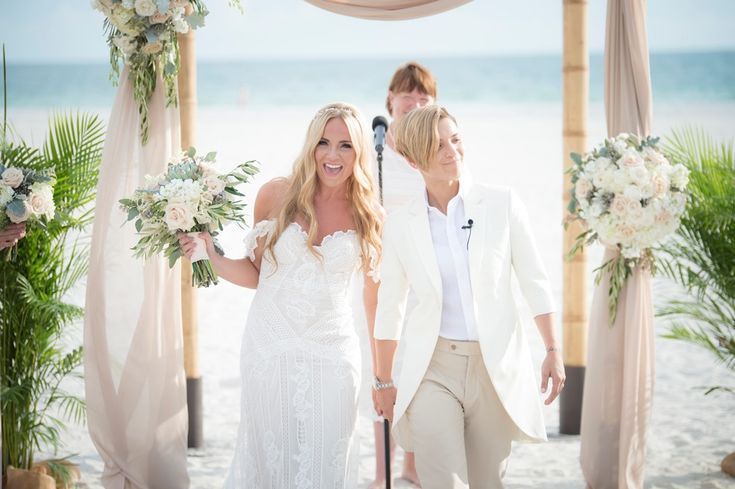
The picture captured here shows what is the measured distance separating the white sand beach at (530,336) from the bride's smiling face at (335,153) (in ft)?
4.47

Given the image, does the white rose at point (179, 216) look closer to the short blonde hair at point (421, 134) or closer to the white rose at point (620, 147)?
the short blonde hair at point (421, 134)

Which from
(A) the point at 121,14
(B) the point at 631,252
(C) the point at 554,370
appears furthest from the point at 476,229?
(A) the point at 121,14

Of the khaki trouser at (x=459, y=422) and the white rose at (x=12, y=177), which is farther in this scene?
the white rose at (x=12, y=177)

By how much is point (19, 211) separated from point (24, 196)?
98mm

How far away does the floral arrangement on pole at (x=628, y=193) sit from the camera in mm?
4023

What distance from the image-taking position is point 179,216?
3.76 m

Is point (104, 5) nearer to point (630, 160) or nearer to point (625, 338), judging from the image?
point (630, 160)

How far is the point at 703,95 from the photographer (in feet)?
102

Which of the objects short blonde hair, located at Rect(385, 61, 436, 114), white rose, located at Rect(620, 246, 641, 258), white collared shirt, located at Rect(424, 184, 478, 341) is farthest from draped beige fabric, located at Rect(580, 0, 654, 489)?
white collared shirt, located at Rect(424, 184, 478, 341)

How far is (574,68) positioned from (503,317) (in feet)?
9.59

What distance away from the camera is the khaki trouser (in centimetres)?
341

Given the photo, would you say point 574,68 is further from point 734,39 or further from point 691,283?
point 734,39

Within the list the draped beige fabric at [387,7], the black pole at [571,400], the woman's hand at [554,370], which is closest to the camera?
the woman's hand at [554,370]

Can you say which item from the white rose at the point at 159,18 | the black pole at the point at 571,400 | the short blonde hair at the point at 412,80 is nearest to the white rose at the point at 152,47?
the white rose at the point at 159,18
